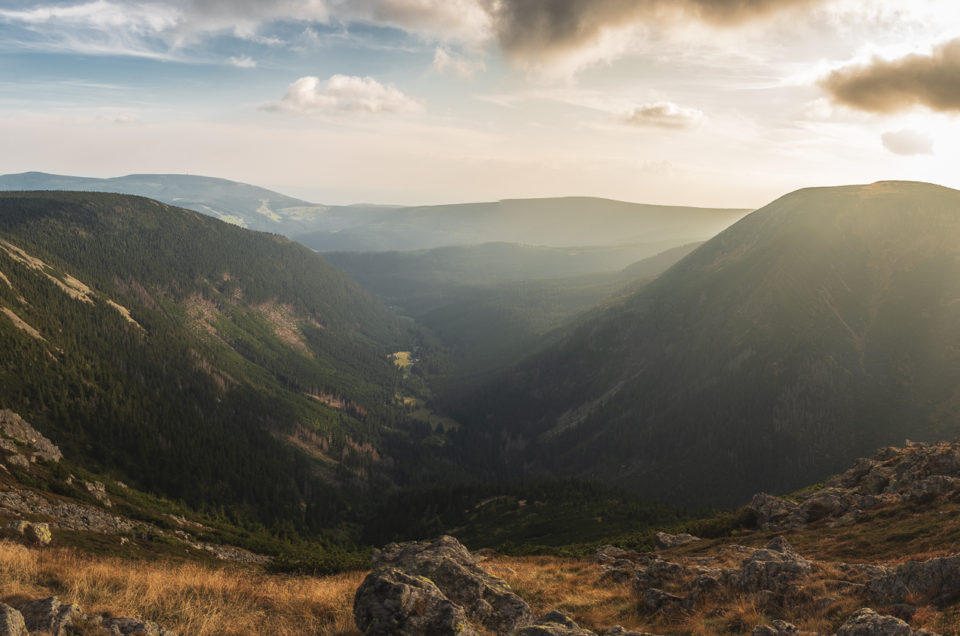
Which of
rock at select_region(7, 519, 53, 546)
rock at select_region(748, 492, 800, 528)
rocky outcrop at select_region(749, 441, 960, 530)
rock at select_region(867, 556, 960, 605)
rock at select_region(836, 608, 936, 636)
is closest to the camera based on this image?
rock at select_region(836, 608, 936, 636)

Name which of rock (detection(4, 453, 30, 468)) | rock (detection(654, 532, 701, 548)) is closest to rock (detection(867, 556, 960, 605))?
rock (detection(654, 532, 701, 548))

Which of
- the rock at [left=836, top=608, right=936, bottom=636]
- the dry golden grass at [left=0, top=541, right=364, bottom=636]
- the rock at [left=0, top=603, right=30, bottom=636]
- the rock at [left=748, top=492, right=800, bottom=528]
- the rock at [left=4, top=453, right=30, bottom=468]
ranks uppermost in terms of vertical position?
the rock at [left=0, top=603, right=30, bottom=636]

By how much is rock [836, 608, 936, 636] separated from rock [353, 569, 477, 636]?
44.7ft

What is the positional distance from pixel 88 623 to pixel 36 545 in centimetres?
2395

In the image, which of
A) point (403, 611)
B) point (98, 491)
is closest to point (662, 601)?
point (403, 611)

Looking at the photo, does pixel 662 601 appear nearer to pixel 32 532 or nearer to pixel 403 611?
pixel 403 611

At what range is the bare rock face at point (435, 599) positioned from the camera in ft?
58.4

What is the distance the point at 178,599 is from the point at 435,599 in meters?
10.5

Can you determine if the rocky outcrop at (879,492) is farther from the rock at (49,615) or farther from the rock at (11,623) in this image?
the rock at (11,623)

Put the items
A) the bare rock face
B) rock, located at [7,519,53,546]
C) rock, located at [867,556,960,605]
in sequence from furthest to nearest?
rock, located at [7,519,53,546] → rock, located at [867,556,960,605] → the bare rock face

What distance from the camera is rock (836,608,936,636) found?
1678 centimetres

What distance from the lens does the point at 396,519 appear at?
168500 mm

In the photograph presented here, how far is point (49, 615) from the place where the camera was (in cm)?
1426

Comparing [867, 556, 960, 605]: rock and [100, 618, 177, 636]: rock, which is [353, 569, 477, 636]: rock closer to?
[100, 618, 177, 636]: rock
